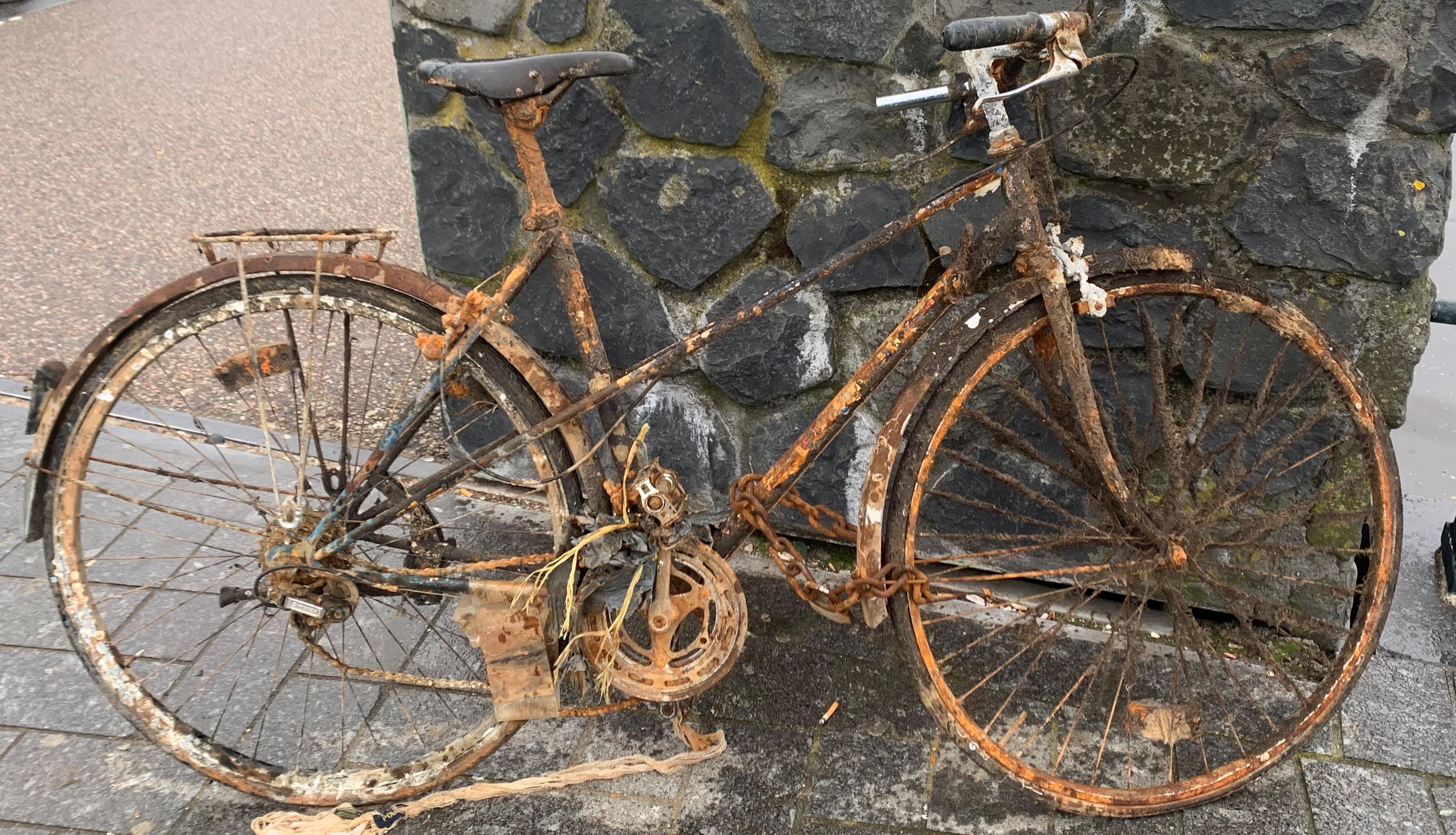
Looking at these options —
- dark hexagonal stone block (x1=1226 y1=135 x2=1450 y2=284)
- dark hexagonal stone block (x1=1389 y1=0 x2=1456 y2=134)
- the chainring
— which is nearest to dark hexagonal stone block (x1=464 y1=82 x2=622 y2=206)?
the chainring

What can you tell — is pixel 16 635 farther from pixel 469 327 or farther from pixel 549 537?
pixel 469 327

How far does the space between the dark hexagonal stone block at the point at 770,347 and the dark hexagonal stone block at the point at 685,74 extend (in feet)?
1.30

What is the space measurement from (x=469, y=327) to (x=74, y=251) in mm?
3223

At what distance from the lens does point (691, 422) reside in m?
2.98

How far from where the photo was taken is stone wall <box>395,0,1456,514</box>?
228 cm

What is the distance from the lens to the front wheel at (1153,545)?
2232 millimetres

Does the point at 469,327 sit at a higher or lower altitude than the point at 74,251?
lower

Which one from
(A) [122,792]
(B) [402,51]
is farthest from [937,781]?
(B) [402,51]

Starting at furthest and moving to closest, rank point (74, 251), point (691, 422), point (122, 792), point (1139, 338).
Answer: point (74, 251) < point (691, 422) < point (1139, 338) < point (122, 792)

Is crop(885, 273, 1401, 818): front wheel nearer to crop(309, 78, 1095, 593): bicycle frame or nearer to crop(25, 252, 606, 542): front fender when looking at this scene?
crop(309, 78, 1095, 593): bicycle frame

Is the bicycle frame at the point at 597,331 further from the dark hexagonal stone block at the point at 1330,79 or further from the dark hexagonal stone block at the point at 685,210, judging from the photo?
the dark hexagonal stone block at the point at 1330,79

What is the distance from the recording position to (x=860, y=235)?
2.61 metres

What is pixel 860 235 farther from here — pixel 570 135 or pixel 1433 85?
pixel 1433 85

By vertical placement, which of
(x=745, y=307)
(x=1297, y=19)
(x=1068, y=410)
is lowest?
(x=1068, y=410)
